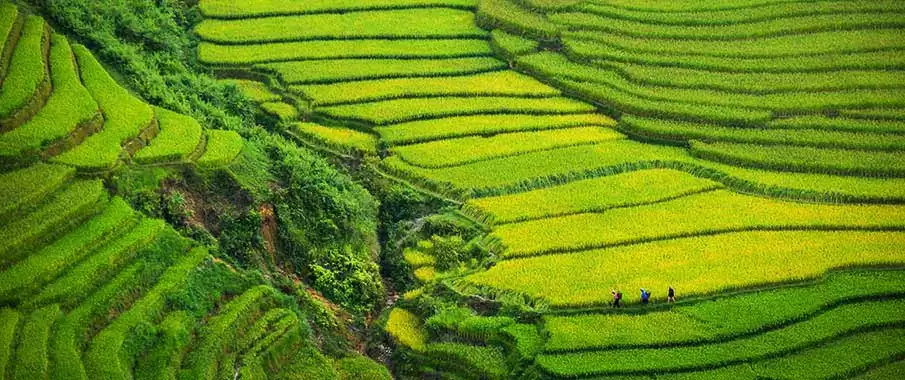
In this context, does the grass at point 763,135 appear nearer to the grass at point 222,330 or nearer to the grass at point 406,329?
the grass at point 406,329

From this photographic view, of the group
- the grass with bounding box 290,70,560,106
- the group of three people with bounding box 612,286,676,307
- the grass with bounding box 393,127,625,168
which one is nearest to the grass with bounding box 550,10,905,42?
the grass with bounding box 290,70,560,106

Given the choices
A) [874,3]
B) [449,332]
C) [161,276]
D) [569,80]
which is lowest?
[161,276]

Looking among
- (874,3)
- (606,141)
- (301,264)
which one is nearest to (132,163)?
(301,264)

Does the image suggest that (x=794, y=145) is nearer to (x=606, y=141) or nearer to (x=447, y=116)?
(x=606, y=141)

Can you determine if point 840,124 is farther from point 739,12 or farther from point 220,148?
point 220,148

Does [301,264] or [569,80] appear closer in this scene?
[301,264]

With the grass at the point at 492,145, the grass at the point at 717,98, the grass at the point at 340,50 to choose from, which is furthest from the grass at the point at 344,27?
the grass at the point at 492,145

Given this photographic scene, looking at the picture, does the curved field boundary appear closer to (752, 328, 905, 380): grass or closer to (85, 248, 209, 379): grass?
(752, 328, 905, 380): grass
